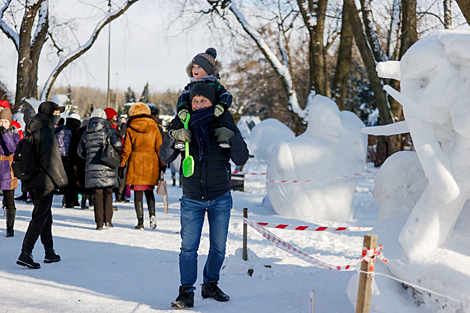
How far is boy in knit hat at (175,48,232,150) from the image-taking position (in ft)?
14.0

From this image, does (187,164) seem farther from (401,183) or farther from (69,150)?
(69,150)

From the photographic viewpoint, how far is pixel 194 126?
425 centimetres

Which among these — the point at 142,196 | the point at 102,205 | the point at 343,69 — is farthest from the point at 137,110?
the point at 343,69

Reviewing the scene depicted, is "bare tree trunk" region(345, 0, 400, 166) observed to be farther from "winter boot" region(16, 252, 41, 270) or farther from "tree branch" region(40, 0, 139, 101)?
"winter boot" region(16, 252, 41, 270)

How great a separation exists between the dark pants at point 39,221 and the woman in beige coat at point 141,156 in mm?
2160

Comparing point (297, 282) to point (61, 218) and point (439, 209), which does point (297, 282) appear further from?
point (61, 218)

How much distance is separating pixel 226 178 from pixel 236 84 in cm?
3600

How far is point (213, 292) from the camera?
441cm

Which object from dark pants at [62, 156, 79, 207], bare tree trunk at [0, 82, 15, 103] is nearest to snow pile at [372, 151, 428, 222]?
dark pants at [62, 156, 79, 207]

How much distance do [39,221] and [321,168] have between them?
538cm

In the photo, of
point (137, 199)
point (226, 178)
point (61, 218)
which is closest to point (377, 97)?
point (137, 199)

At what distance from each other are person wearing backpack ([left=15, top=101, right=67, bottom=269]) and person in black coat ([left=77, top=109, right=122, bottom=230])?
1.86m

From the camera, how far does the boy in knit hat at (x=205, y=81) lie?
4.28 meters

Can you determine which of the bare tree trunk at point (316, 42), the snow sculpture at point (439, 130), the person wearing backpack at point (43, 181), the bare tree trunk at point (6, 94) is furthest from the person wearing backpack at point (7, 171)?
the bare tree trunk at point (6, 94)
